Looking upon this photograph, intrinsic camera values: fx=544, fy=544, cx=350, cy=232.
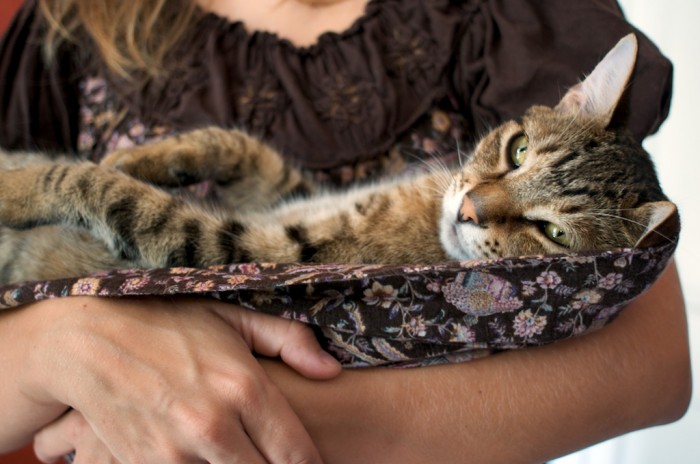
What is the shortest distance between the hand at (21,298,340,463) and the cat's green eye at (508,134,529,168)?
0.54 m

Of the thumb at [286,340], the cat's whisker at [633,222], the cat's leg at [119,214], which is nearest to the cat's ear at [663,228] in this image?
the cat's whisker at [633,222]

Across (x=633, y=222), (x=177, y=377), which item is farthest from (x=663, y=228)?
(x=177, y=377)

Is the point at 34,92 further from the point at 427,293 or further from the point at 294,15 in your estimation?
the point at 427,293

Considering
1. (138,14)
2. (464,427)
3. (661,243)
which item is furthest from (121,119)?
(661,243)

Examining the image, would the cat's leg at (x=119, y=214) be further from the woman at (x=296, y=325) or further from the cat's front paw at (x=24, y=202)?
the woman at (x=296, y=325)

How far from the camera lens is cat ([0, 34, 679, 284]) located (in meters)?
0.91

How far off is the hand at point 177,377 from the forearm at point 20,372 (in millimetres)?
29

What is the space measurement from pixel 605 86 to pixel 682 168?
46.6 inches

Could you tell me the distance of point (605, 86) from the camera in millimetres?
998

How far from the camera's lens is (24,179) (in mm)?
956

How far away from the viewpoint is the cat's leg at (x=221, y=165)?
1.05m

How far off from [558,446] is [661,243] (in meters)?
0.36

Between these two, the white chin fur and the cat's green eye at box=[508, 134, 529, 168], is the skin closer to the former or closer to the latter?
the white chin fur

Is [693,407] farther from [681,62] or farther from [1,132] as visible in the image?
[1,132]
